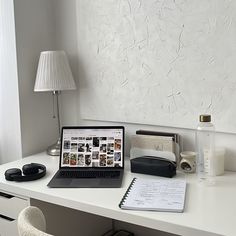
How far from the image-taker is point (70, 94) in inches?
87.0

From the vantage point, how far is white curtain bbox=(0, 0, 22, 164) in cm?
199

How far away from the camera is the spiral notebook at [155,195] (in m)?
1.31

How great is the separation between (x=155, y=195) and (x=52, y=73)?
3.01ft

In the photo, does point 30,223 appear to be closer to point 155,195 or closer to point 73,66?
point 155,195

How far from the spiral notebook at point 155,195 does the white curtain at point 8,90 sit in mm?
861

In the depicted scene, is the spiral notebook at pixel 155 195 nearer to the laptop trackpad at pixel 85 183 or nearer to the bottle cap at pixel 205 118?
the laptop trackpad at pixel 85 183

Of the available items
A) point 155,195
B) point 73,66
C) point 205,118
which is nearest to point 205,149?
point 205,118

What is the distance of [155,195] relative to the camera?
1.42m

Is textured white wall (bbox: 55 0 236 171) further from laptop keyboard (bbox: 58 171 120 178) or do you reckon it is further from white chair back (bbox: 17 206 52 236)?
white chair back (bbox: 17 206 52 236)

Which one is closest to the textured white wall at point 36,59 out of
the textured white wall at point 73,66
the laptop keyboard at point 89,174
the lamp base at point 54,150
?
the textured white wall at point 73,66

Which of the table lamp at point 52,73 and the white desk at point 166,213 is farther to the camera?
the table lamp at point 52,73

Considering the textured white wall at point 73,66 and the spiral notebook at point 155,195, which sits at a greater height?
the textured white wall at point 73,66

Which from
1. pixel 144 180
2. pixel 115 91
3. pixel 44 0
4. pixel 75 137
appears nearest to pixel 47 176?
pixel 75 137

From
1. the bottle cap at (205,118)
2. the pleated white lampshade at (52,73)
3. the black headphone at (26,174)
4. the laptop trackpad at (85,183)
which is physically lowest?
the laptop trackpad at (85,183)
